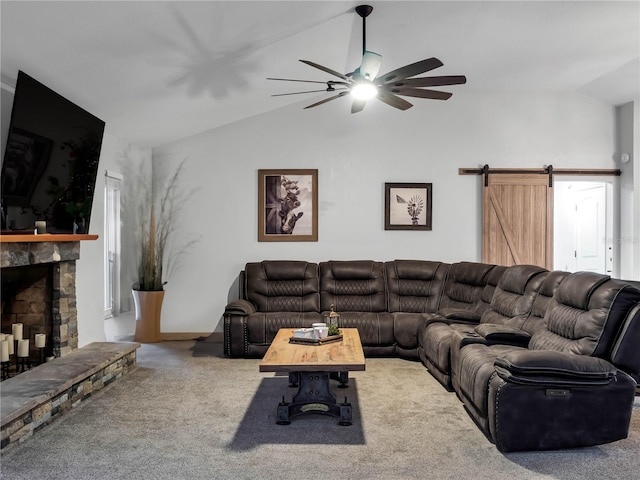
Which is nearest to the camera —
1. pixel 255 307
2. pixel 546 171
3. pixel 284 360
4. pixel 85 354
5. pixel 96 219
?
pixel 284 360

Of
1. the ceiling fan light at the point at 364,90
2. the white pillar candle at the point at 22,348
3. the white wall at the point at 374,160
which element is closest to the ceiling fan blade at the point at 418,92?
the ceiling fan light at the point at 364,90

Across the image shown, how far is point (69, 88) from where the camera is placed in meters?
4.21

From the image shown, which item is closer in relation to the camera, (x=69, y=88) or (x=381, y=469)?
(x=381, y=469)

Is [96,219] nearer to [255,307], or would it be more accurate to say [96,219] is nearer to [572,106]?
[255,307]

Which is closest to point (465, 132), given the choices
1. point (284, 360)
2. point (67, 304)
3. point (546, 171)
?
point (546, 171)

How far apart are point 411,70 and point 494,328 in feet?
6.51

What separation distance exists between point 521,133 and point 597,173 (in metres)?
1.04

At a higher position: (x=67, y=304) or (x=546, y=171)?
(x=546, y=171)

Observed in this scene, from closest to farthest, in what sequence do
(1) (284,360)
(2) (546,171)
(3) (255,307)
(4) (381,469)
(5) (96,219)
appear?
(4) (381,469) → (1) (284,360) → (5) (96,219) → (3) (255,307) → (2) (546,171)

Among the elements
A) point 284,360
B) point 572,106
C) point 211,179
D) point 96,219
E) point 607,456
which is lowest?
point 607,456

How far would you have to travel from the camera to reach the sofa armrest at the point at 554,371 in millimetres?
3041

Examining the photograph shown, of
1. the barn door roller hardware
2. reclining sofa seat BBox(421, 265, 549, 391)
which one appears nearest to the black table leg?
reclining sofa seat BBox(421, 265, 549, 391)

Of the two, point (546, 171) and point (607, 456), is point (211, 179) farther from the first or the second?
point (607, 456)

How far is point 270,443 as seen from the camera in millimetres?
3232
